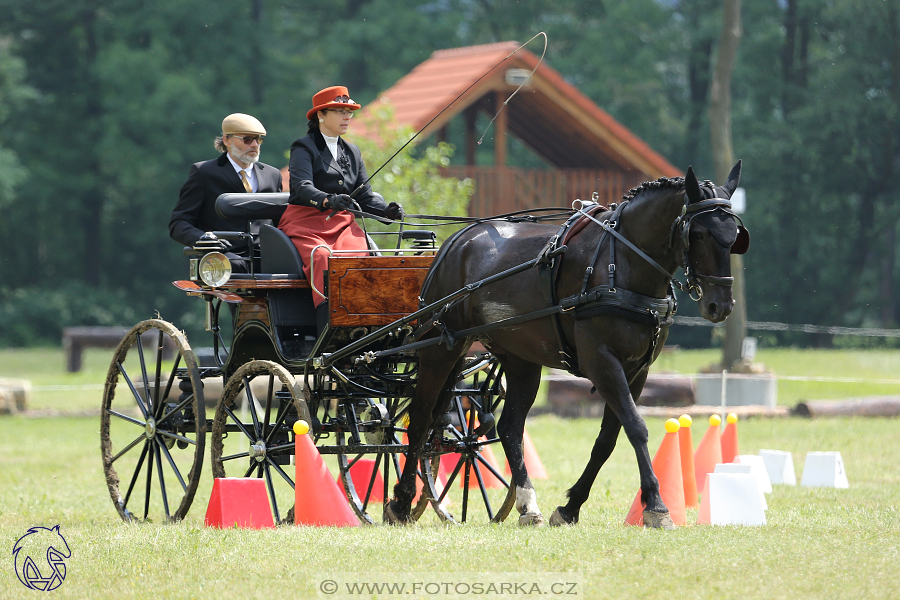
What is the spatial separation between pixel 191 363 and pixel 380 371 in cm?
119

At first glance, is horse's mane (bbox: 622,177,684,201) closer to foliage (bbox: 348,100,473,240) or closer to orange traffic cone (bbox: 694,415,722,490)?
orange traffic cone (bbox: 694,415,722,490)

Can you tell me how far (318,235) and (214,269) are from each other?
2.26 ft

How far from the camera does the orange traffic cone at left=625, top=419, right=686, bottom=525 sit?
639cm

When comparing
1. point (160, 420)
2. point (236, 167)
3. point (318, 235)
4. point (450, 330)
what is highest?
point (236, 167)

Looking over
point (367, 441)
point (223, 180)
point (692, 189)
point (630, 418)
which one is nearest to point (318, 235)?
point (223, 180)

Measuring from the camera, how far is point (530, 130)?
23.4 metres

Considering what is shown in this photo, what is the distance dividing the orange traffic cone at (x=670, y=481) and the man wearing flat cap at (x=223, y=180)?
10.8ft

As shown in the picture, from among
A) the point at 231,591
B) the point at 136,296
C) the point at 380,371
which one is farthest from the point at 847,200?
the point at 231,591

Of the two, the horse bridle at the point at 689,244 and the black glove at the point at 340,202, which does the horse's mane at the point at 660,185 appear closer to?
the horse bridle at the point at 689,244

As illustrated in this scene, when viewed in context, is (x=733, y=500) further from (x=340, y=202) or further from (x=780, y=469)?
(x=780, y=469)

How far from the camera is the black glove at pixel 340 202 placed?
23.6 ft

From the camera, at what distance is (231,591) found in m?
5.16

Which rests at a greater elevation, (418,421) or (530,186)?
(530,186)

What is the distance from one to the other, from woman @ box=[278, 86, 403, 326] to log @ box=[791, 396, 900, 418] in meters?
9.00
